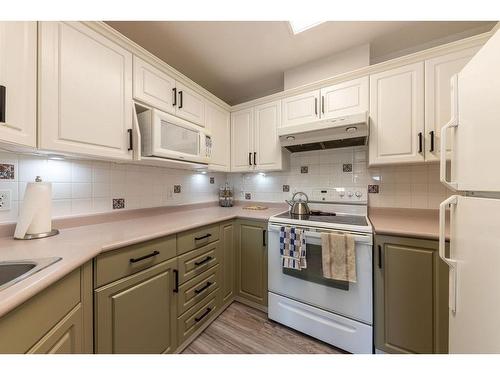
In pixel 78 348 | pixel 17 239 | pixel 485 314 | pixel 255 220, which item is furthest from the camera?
pixel 255 220

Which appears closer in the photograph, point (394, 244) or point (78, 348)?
point (78, 348)

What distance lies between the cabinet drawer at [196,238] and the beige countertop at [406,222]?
46.5 inches

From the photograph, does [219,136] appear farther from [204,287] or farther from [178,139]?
[204,287]

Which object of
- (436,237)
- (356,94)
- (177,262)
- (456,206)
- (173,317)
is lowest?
(173,317)

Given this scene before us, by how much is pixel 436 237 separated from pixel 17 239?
88.4 inches

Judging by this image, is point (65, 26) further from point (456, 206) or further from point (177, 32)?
point (456, 206)

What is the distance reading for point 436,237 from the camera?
3.65 ft

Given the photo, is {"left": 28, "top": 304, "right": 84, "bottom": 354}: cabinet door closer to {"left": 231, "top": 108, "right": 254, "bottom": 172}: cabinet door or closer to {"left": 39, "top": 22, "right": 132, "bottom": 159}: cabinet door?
{"left": 39, "top": 22, "right": 132, "bottom": 159}: cabinet door

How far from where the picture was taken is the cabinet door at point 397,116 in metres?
1.46

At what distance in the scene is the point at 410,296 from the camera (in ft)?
3.93

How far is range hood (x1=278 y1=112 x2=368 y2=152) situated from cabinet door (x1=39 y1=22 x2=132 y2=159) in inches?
50.5

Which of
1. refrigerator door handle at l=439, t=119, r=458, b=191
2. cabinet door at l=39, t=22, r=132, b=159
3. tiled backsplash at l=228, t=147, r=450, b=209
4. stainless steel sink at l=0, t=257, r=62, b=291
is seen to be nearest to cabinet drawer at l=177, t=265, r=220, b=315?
stainless steel sink at l=0, t=257, r=62, b=291

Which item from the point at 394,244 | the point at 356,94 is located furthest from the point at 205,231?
the point at 356,94

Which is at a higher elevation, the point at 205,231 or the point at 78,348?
the point at 205,231
